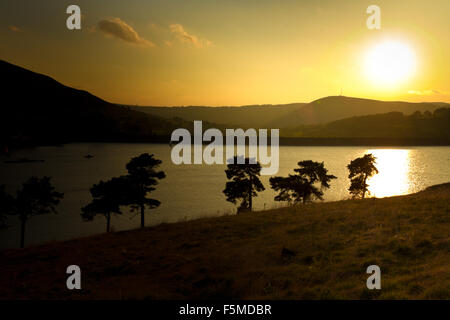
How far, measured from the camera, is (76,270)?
15.3m

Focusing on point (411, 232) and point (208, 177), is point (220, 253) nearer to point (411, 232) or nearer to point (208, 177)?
point (411, 232)

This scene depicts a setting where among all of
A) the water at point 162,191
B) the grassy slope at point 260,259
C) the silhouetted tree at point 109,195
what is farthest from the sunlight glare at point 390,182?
the grassy slope at point 260,259

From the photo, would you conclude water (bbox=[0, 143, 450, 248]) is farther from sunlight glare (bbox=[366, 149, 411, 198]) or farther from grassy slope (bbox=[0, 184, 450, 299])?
grassy slope (bbox=[0, 184, 450, 299])

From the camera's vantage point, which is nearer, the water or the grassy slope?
the grassy slope

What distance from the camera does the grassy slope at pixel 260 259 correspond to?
37.4 feet

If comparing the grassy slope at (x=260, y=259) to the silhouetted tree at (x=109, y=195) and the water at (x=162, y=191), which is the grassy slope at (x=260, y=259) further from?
the silhouetted tree at (x=109, y=195)

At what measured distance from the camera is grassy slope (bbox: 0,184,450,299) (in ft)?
37.4

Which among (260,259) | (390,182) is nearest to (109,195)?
(260,259)

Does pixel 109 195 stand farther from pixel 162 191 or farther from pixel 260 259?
pixel 162 191

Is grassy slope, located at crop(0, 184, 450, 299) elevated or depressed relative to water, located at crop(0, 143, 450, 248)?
elevated

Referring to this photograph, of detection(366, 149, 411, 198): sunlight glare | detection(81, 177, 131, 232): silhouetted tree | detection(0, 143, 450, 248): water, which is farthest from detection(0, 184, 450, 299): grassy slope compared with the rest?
detection(366, 149, 411, 198): sunlight glare
